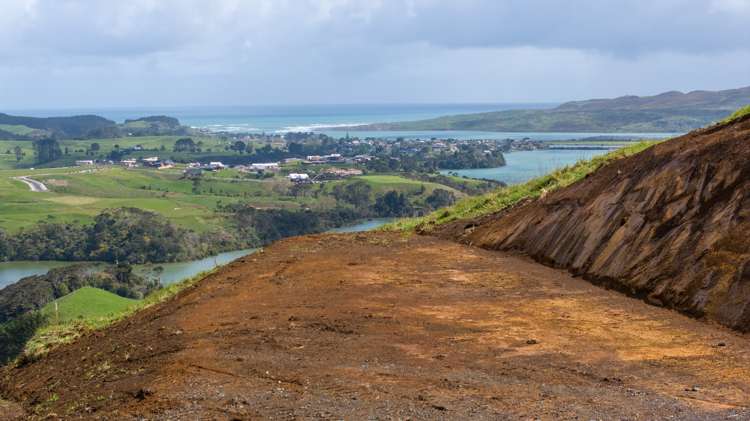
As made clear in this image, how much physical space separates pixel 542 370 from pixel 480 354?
895mm

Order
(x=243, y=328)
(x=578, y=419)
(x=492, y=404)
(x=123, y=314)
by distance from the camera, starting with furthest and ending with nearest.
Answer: (x=123, y=314) < (x=243, y=328) < (x=492, y=404) < (x=578, y=419)

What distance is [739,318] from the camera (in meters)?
10.1

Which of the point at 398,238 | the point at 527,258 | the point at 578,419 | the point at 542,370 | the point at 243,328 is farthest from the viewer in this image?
the point at 398,238

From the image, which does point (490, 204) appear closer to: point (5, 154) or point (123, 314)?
point (123, 314)

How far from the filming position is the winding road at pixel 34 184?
98719 millimetres

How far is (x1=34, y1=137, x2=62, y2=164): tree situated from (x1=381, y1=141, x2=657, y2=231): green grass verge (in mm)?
130344

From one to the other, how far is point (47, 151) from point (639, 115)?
328 ft

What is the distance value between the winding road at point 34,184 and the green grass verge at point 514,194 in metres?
86.4

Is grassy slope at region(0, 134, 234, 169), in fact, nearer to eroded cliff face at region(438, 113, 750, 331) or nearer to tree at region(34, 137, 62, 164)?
tree at region(34, 137, 62, 164)

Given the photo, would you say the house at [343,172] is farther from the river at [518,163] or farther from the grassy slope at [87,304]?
the grassy slope at [87,304]

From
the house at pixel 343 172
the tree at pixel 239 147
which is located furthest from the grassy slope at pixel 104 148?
the house at pixel 343 172

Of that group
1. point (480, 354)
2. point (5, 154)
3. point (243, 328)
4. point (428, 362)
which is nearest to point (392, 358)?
point (428, 362)

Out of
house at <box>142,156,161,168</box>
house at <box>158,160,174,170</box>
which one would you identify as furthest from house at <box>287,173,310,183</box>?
house at <box>142,156,161,168</box>

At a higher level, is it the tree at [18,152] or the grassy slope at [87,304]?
the grassy slope at [87,304]
